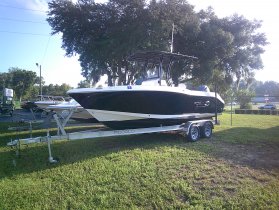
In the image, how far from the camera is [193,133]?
960cm

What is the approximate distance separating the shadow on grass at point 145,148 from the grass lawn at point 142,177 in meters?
0.03

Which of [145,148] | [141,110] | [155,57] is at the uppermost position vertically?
[155,57]

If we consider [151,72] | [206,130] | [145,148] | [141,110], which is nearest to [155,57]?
[151,72]

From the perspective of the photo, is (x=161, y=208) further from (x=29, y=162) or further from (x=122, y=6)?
(x=122, y=6)

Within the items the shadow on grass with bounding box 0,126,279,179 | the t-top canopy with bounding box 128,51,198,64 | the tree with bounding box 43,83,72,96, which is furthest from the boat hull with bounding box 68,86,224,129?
the tree with bounding box 43,83,72,96

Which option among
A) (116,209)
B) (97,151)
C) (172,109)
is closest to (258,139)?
(172,109)

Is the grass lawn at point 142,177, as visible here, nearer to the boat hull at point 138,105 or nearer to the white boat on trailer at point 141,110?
the white boat on trailer at point 141,110

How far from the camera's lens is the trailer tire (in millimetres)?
9437

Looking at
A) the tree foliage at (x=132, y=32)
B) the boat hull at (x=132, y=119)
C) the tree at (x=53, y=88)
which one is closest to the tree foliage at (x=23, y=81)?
the tree at (x=53, y=88)

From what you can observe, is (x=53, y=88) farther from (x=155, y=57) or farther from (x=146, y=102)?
(x=146, y=102)

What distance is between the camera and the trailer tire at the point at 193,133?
9.44 metres

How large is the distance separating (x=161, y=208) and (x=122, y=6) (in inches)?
706

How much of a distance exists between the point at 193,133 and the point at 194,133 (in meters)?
0.09

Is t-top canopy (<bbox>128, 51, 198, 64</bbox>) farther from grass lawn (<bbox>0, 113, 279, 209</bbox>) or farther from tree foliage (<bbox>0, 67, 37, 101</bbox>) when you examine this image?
tree foliage (<bbox>0, 67, 37, 101</bbox>)
